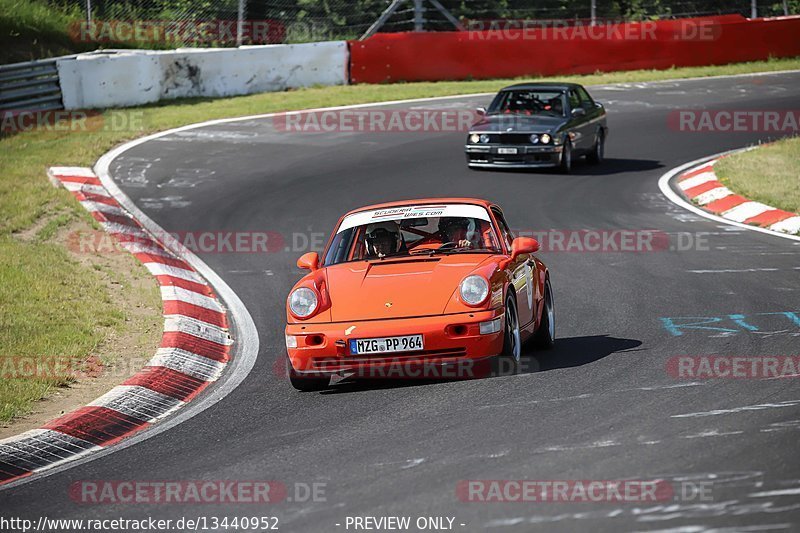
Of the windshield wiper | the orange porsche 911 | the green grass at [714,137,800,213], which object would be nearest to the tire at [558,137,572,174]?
the green grass at [714,137,800,213]

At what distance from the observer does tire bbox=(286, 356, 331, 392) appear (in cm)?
788

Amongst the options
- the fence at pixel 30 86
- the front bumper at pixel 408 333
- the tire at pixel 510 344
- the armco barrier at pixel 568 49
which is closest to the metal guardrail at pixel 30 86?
the fence at pixel 30 86

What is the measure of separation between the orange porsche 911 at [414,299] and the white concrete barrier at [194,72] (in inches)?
580

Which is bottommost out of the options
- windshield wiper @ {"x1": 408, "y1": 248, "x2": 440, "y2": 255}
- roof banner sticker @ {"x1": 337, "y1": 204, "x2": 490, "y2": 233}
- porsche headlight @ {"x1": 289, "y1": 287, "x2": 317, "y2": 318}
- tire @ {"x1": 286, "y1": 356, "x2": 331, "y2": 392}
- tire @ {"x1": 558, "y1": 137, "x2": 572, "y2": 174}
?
tire @ {"x1": 286, "y1": 356, "x2": 331, "y2": 392}

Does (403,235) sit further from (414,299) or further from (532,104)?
(532,104)

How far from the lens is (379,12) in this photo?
2956cm

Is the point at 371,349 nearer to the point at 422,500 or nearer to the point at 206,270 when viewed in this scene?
the point at 422,500

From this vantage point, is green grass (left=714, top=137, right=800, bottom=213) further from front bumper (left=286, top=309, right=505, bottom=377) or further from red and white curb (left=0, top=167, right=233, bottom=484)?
front bumper (left=286, top=309, right=505, bottom=377)

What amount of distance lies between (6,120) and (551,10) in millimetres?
15393

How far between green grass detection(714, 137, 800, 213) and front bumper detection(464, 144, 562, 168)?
8.10ft

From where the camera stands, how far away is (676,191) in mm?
17359

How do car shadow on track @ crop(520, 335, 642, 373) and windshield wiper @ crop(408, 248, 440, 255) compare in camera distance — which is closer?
car shadow on track @ crop(520, 335, 642, 373)

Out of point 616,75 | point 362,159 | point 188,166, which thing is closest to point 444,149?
point 362,159

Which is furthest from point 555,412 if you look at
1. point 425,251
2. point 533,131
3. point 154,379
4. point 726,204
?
point 533,131
